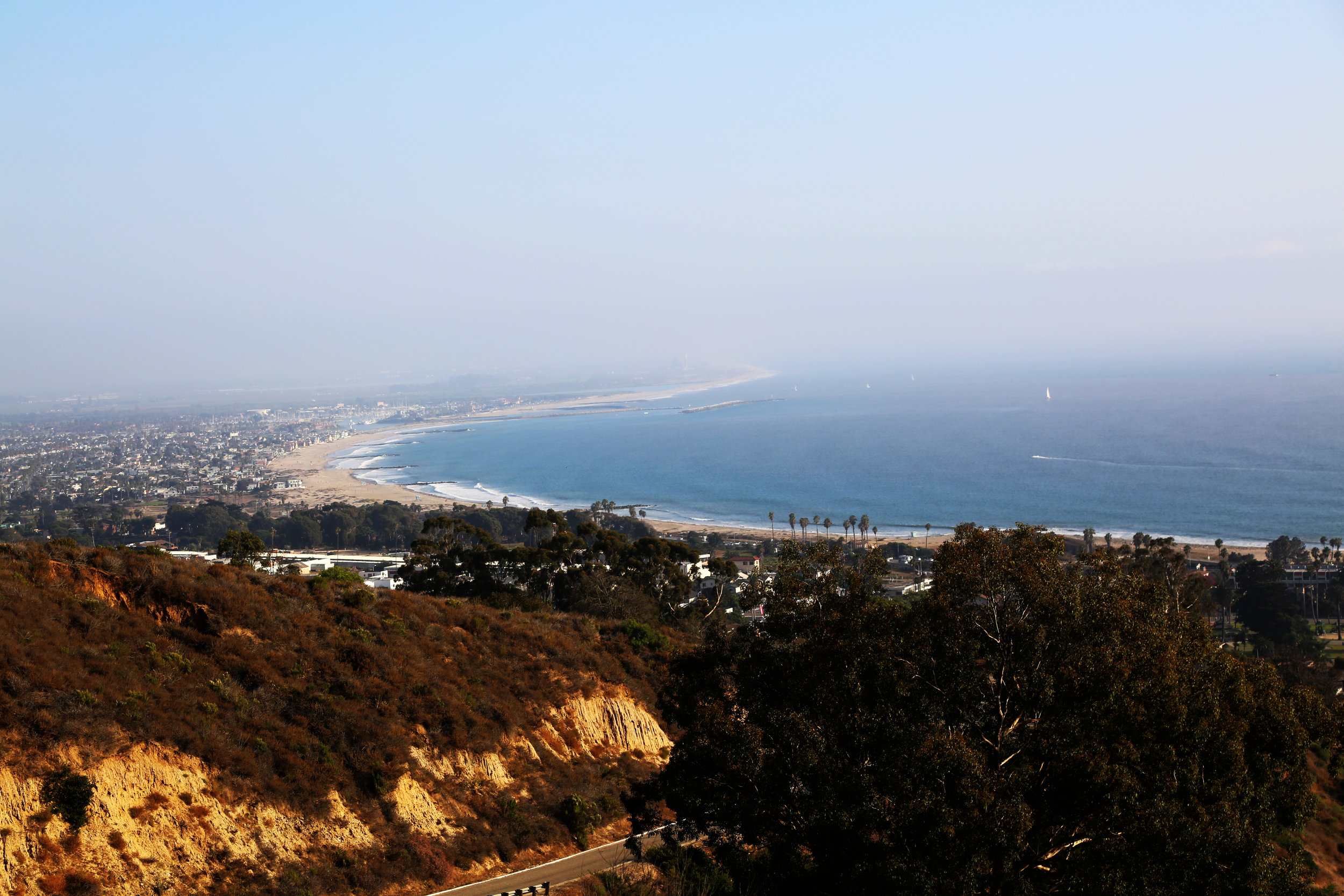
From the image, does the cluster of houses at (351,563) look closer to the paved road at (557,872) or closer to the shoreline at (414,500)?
the shoreline at (414,500)

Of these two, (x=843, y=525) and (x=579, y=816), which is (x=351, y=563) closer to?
(x=843, y=525)

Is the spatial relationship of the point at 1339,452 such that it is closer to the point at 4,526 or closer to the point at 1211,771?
the point at 1211,771

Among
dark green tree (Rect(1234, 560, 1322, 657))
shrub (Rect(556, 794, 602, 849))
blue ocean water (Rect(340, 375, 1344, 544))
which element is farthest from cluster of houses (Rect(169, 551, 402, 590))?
dark green tree (Rect(1234, 560, 1322, 657))

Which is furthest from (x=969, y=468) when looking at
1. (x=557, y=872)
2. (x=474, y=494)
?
(x=557, y=872)

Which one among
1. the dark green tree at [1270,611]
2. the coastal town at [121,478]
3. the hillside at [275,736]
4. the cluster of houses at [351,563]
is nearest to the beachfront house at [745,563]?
the cluster of houses at [351,563]

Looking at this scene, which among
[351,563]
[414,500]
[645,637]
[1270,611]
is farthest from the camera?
[414,500]
